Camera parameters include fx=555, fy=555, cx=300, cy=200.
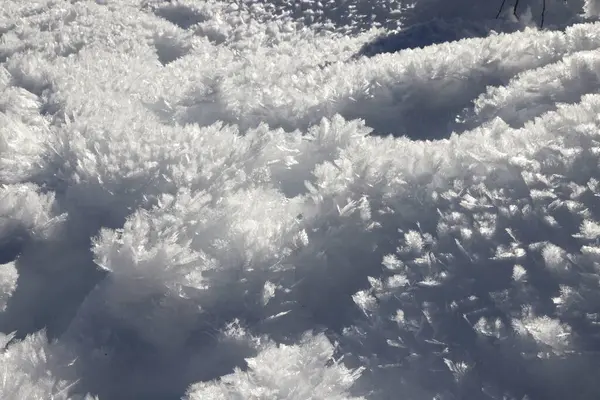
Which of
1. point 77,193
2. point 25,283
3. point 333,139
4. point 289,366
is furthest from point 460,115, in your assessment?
point 25,283

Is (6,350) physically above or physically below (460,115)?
below

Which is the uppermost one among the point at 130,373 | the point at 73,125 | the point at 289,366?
the point at 73,125

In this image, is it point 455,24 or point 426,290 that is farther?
point 455,24

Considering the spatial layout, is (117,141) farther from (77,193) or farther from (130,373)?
(130,373)

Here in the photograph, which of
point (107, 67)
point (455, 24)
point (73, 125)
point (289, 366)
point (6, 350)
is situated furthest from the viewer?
point (455, 24)

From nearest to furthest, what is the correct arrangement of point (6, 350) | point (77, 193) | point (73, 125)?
point (6, 350) → point (77, 193) → point (73, 125)

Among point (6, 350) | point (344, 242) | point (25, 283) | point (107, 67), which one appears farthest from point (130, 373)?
point (107, 67)
